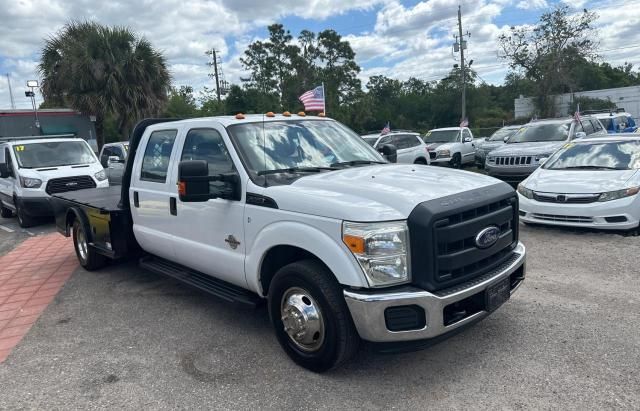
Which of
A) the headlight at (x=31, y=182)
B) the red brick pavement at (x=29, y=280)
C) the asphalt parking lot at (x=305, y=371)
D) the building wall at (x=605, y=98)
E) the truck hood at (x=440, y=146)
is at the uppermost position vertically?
the building wall at (x=605, y=98)

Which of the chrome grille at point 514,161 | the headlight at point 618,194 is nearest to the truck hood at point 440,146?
the chrome grille at point 514,161

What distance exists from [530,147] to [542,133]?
1352 millimetres

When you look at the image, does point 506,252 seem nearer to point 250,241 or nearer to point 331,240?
point 331,240

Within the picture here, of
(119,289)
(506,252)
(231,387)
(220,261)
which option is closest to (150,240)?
(119,289)

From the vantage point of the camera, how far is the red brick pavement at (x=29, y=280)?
491cm

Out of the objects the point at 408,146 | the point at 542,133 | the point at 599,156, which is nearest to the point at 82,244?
the point at 599,156

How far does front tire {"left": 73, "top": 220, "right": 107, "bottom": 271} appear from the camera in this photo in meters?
6.52

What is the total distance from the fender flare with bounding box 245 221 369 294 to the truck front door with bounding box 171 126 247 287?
0.60ft

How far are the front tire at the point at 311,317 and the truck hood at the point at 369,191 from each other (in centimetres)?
45

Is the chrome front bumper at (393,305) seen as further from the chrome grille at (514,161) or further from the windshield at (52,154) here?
the windshield at (52,154)

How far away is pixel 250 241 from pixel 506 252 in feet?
6.66

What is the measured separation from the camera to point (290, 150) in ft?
14.3

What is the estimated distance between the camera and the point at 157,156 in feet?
17.0

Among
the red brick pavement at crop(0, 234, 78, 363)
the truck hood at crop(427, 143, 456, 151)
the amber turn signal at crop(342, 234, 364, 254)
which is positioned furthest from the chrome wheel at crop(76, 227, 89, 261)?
the truck hood at crop(427, 143, 456, 151)
